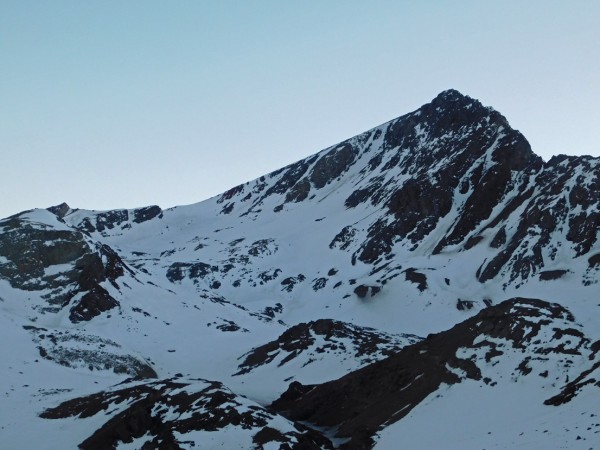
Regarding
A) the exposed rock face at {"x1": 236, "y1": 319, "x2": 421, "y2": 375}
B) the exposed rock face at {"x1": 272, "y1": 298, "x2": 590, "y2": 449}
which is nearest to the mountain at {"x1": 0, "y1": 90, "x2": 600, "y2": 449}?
the exposed rock face at {"x1": 272, "y1": 298, "x2": 590, "y2": 449}

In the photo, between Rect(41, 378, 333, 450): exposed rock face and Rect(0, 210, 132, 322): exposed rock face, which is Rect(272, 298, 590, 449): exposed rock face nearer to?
Rect(41, 378, 333, 450): exposed rock face

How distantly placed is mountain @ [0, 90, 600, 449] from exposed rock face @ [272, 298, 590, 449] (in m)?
0.17

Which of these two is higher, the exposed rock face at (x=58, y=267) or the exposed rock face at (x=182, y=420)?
the exposed rock face at (x=58, y=267)

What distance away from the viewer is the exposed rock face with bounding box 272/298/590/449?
45.2 m

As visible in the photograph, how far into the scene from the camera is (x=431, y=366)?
161 ft

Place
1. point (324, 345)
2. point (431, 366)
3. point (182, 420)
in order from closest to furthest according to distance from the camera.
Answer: point (182, 420), point (431, 366), point (324, 345)

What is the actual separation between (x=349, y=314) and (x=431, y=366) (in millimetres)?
54908

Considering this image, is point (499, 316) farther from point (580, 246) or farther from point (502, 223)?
point (502, 223)

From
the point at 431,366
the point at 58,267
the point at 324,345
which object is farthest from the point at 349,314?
the point at 431,366

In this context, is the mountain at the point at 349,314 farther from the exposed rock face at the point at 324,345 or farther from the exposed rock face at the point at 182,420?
the exposed rock face at the point at 324,345

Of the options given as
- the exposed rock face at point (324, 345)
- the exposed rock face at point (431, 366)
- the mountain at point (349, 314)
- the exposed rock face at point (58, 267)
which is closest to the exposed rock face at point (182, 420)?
the mountain at point (349, 314)

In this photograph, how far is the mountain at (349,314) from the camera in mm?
42844

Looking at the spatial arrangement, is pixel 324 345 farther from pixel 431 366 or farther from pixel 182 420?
pixel 182 420

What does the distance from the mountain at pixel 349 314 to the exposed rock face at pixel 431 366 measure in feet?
0.54
